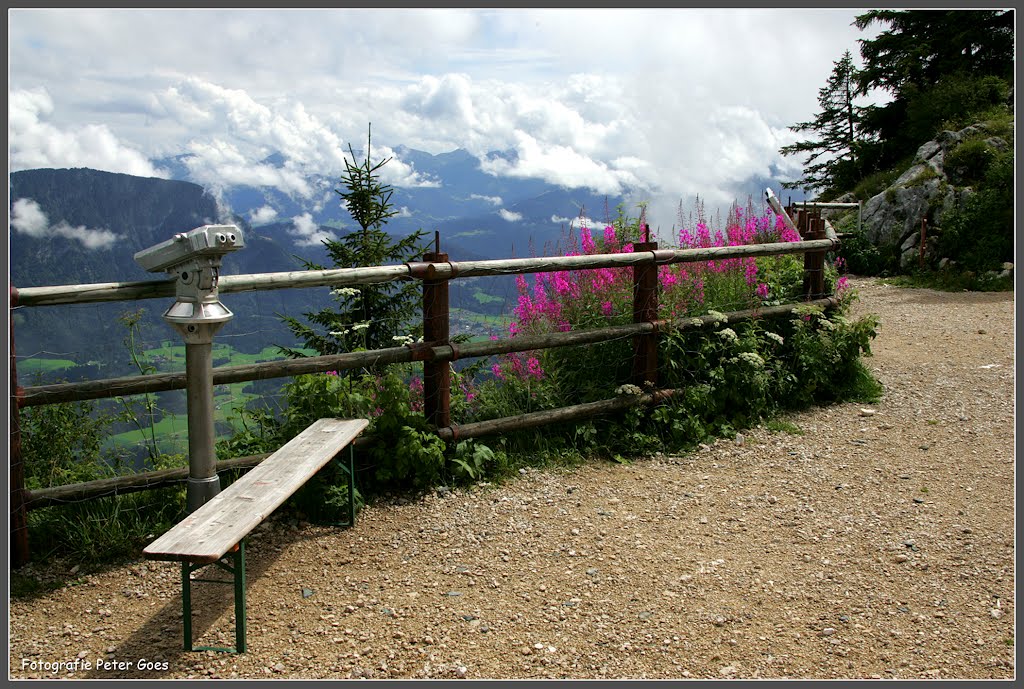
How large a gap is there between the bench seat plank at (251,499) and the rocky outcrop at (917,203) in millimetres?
15121

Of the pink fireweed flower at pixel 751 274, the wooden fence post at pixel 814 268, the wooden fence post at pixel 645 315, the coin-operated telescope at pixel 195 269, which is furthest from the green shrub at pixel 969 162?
the coin-operated telescope at pixel 195 269

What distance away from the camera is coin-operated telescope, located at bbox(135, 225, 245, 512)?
4047mm

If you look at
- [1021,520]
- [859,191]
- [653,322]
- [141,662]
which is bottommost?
[141,662]

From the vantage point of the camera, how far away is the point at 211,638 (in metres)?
3.73

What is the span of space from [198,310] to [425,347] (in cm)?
163

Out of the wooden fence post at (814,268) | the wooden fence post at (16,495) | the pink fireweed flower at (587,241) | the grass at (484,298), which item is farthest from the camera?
the wooden fence post at (814,268)

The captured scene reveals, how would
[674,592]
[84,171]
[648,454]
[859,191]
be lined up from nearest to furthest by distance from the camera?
1. [674,592]
2. [648,454]
3. [859,191]
4. [84,171]

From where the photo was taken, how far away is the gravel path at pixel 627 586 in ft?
11.8

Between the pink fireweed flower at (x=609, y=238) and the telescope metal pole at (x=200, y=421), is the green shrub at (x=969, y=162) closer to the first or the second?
the pink fireweed flower at (x=609, y=238)

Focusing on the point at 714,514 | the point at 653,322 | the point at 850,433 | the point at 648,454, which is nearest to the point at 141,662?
the point at 714,514

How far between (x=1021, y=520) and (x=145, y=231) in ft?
189

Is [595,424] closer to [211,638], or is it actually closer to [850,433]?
[850,433]

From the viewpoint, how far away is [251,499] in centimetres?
385

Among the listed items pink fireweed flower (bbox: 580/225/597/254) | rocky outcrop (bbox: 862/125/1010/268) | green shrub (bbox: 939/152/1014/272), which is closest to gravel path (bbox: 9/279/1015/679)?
pink fireweed flower (bbox: 580/225/597/254)
